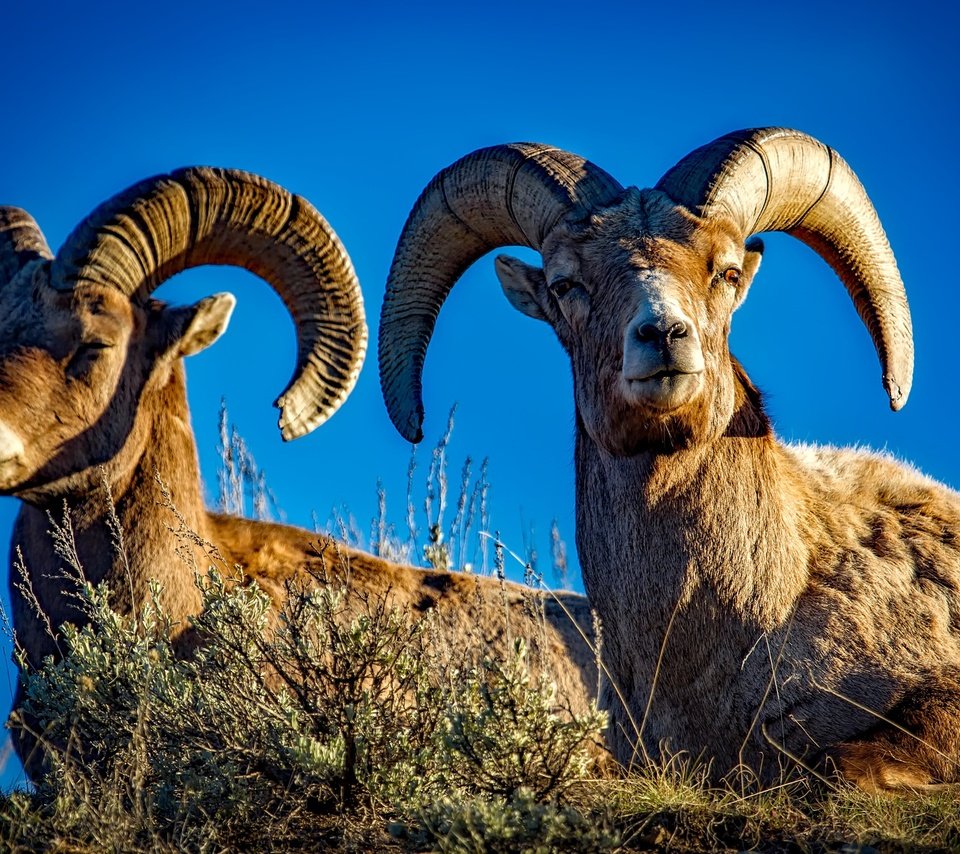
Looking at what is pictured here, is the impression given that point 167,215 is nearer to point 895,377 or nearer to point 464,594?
point 464,594

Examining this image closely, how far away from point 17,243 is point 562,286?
386 centimetres

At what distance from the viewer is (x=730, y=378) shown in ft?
19.9

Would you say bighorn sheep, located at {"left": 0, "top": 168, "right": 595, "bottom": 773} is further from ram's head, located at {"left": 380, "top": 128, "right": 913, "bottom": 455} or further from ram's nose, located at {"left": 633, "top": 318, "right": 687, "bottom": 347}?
ram's nose, located at {"left": 633, "top": 318, "right": 687, "bottom": 347}

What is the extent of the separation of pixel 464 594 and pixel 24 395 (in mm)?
3121

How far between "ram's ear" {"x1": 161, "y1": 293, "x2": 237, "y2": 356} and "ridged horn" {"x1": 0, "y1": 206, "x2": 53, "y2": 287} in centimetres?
101

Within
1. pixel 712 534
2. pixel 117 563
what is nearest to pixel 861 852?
pixel 712 534

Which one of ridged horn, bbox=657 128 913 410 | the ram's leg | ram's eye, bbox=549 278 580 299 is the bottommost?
the ram's leg

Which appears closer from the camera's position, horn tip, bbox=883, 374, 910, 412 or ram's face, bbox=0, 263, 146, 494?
horn tip, bbox=883, 374, 910, 412

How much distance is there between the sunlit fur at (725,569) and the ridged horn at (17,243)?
3.60 metres

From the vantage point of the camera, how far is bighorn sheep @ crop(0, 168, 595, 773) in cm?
712

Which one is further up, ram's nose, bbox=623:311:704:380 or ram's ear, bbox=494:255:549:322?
ram's ear, bbox=494:255:549:322

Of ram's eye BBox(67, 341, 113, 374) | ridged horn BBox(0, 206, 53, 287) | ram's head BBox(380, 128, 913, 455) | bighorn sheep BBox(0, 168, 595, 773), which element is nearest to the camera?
ram's head BBox(380, 128, 913, 455)

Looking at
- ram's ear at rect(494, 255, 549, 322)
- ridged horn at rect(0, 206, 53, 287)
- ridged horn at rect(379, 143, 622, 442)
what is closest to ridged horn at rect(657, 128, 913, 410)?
ridged horn at rect(379, 143, 622, 442)

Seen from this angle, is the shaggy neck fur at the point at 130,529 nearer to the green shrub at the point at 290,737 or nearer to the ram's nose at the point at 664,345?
the green shrub at the point at 290,737
